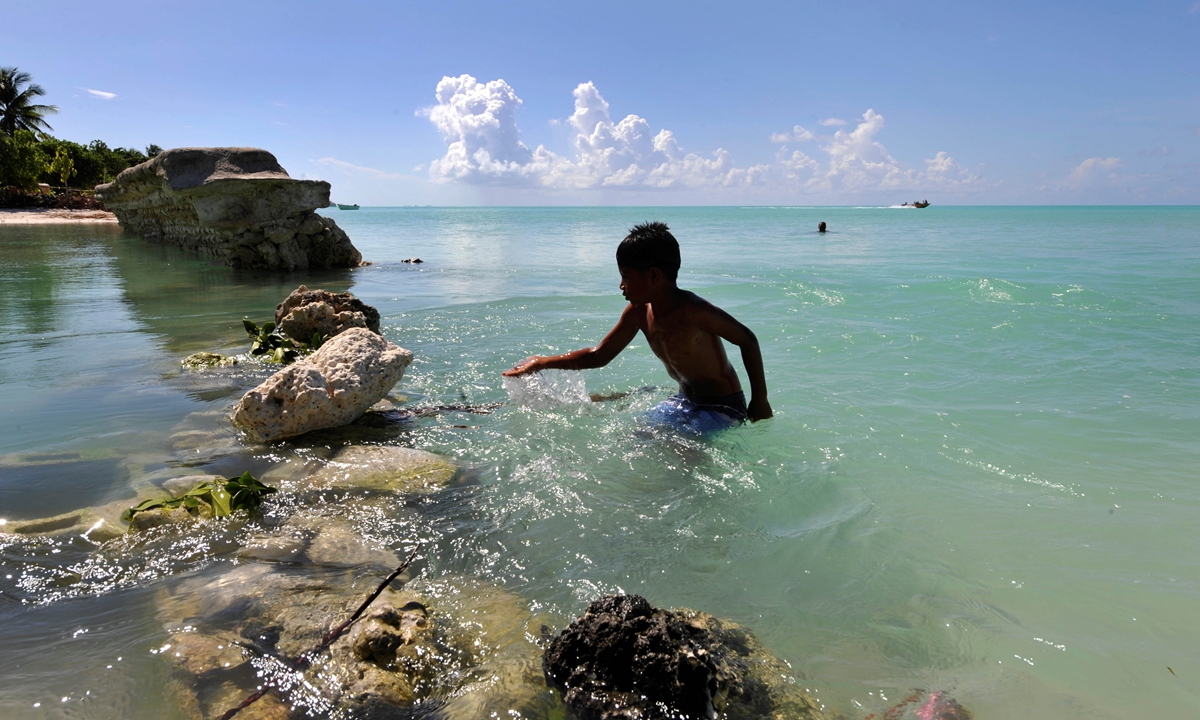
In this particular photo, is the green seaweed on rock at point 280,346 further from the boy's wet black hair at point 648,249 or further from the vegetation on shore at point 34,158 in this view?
the vegetation on shore at point 34,158

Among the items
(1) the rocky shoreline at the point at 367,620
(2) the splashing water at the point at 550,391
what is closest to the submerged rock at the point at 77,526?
(1) the rocky shoreline at the point at 367,620

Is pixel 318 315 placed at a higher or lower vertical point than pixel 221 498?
higher

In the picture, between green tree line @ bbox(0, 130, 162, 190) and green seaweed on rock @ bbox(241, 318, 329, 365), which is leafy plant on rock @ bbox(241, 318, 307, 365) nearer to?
green seaweed on rock @ bbox(241, 318, 329, 365)

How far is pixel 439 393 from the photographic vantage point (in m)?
6.17

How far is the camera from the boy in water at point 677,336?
4.12 metres

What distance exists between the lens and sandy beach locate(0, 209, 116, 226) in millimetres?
34656

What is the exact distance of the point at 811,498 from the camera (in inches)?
158

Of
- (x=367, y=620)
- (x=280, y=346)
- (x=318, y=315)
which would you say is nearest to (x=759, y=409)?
(x=367, y=620)

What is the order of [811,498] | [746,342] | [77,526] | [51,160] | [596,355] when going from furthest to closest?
[51,160]
[596,355]
[746,342]
[811,498]
[77,526]

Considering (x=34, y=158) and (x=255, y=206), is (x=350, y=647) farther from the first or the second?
(x=34, y=158)

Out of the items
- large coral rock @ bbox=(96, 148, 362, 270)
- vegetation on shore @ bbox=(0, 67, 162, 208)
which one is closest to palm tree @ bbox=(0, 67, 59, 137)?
vegetation on shore @ bbox=(0, 67, 162, 208)

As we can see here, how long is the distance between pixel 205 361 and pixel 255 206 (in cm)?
971

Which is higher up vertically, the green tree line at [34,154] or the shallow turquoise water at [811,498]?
the green tree line at [34,154]

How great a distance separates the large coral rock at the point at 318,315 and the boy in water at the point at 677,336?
341 centimetres
